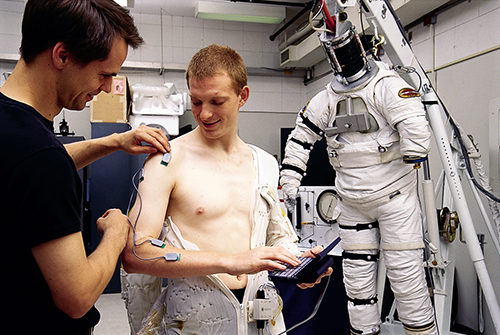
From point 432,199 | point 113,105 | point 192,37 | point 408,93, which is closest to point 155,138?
point 408,93

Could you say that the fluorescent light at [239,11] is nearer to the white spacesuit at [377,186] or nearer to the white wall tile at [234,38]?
the white wall tile at [234,38]

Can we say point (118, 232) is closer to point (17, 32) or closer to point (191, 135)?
point (191, 135)

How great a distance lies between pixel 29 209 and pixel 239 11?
543 cm

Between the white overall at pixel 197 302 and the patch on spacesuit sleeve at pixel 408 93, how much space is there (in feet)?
5.38

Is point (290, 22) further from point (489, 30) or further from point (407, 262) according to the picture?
point (407, 262)

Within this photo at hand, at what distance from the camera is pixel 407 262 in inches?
106

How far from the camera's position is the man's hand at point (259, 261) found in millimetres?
1148

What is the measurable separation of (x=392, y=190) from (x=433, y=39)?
7.67 feet

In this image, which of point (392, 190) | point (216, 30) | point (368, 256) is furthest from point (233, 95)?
point (216, 30)

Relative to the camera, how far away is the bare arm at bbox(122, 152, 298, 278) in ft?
3.80

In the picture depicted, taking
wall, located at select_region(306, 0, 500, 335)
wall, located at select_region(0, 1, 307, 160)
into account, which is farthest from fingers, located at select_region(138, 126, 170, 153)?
wall, located at select_region(0, 1, 307, 160)

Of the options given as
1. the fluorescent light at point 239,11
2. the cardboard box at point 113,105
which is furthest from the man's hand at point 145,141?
the fluorescent light at point 239,11

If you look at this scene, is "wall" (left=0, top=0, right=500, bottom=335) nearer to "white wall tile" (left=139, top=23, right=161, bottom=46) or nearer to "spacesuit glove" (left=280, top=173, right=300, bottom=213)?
"white wall tile" (left=139, top=23, right=161, bottom=46)

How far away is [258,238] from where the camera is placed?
4.64ft
